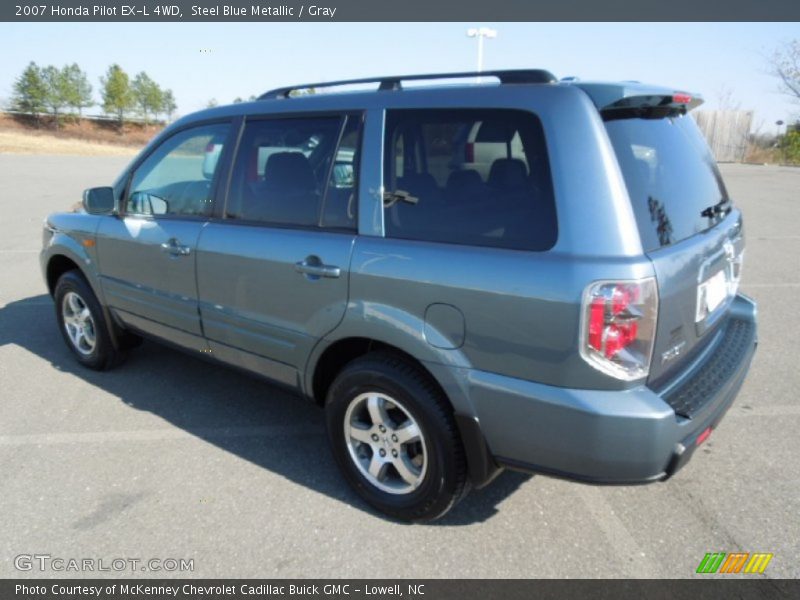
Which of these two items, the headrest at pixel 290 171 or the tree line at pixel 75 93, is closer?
the headrest at pixel 290 171

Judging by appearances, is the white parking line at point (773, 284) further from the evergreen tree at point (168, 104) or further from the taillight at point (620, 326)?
the evergreen tree at point (168, 104)

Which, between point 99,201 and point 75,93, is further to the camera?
point 75,93

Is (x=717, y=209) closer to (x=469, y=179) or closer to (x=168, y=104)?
(x=469, y=179)

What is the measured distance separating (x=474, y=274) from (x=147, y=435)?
232 centimetres

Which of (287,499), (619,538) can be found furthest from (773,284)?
(287,499)

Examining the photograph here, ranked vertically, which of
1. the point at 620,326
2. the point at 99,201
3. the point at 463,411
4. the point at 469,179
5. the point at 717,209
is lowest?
the point at 463,411

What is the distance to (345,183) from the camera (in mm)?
2693

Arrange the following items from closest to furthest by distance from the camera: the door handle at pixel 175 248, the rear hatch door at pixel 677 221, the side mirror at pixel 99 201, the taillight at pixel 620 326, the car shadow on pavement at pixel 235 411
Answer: the taillight at pixel 620 326
the rear hatch door at pixel 677 221
the car shadow on pavement at pixel 235 411
the door handle at pixel 175 248
the side mirror at pixel 99 201

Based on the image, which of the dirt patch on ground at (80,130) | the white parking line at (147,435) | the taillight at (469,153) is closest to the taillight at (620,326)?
the taillight at (469,153)

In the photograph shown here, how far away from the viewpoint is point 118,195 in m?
3.88

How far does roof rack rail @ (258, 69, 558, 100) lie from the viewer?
2287mm

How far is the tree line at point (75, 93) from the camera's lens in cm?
6612
